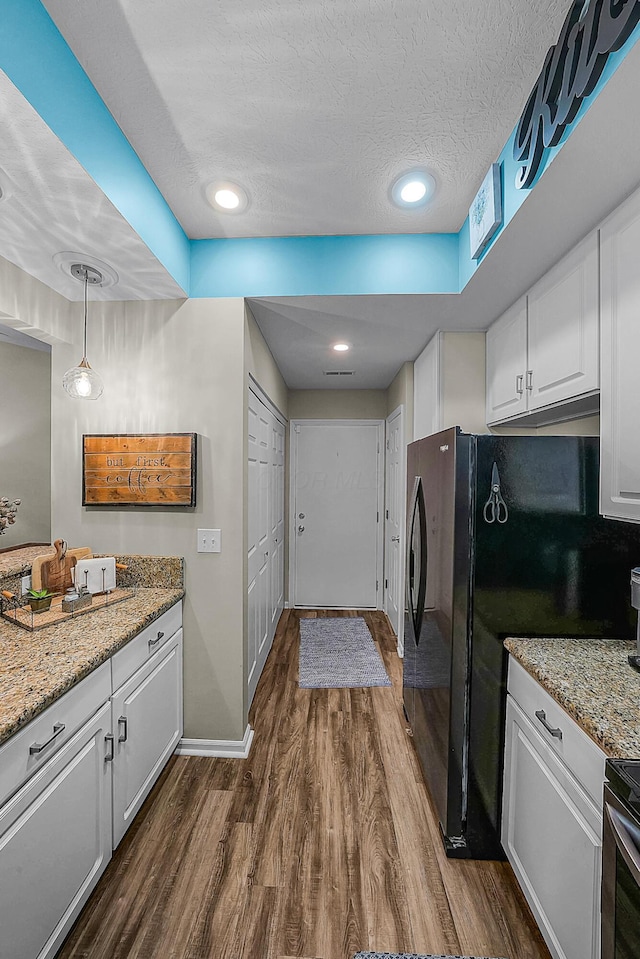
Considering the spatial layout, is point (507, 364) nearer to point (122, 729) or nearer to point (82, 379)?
point (82, 379)

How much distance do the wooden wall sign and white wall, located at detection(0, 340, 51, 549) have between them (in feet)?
1.17

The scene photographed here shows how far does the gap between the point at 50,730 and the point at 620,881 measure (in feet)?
4.57

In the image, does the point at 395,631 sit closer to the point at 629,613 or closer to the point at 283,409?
the point at 283,409

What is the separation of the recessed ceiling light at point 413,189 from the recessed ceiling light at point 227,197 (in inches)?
24.4

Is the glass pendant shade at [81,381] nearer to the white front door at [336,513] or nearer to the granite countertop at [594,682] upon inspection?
the granite countertop at [594,682]

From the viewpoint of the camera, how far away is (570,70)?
1.13 metres

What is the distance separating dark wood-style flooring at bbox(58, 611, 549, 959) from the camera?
1.44 m

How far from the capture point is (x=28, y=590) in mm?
2010

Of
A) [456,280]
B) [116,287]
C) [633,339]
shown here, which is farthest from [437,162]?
[116,287]

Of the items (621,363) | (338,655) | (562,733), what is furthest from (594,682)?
(338,655)

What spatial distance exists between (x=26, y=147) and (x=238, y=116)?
2.10 ft

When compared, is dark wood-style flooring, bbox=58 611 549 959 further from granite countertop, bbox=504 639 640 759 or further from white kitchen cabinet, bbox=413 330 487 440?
white kitchen cabinet, bbox=413 330 487 440

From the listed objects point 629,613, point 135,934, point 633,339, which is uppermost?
point 633,339

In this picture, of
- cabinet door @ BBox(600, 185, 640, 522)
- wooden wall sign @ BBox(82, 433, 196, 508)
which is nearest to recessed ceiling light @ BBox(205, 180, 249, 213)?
wooden wall sign @ BBox(82, 433, 196, 508)
